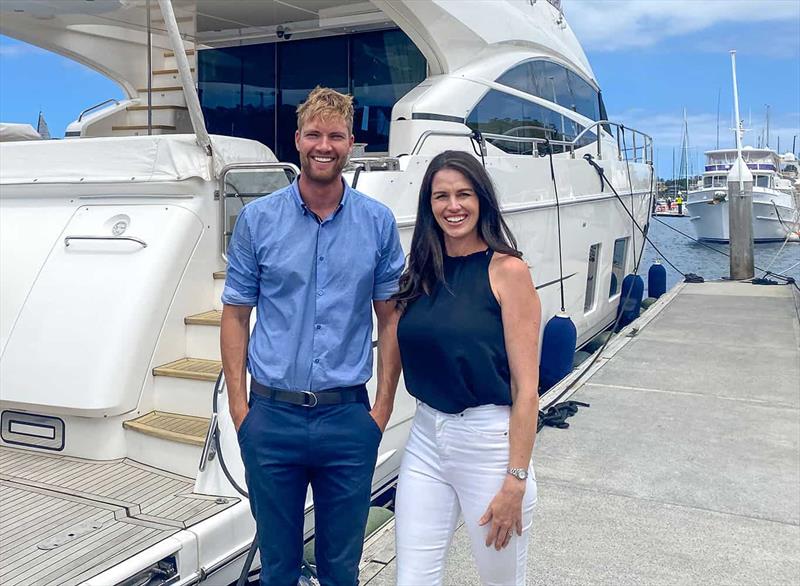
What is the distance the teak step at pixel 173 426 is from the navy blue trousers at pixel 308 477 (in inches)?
49.0

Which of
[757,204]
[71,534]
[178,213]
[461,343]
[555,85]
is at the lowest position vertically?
[71,534]

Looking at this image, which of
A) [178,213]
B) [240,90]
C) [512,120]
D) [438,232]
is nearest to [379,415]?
[438,232]

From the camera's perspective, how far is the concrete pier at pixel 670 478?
124 inches

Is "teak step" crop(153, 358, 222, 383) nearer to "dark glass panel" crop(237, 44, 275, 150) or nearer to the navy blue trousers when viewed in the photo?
the navy blue trousers

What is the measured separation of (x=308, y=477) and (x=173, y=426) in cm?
157

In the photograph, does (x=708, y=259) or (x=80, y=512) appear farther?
(x=708, y=259)

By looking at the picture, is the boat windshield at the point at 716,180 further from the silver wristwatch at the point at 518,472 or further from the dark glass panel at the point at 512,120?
the silver wristwatch at the point at 518,472

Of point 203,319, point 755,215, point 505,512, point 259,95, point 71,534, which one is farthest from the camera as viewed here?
point 755,215

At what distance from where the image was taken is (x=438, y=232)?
2189 mm

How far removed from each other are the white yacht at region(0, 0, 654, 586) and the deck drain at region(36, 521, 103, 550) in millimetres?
10

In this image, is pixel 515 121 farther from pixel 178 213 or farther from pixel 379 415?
pixel 379 415

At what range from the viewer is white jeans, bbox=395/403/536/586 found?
2.02 meters

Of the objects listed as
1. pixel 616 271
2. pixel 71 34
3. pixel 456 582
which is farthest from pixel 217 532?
pixel 616 271

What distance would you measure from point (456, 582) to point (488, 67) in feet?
14.4
